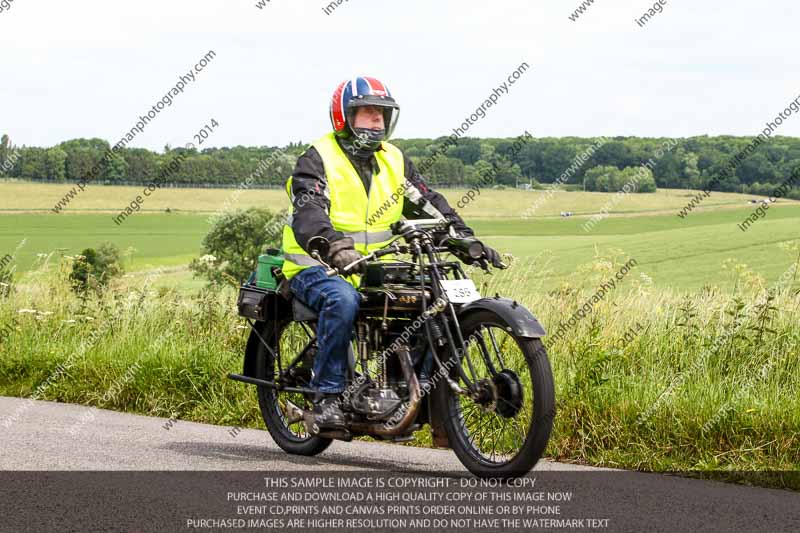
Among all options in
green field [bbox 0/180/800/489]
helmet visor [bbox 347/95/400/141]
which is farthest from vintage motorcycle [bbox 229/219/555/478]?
green field [bbox 0/180/800/489]

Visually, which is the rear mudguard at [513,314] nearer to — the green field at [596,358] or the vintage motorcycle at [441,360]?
the vintage motorcycle at [441,360]

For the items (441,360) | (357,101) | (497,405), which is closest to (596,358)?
(441,360)

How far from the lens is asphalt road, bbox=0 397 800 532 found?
536 centimetres

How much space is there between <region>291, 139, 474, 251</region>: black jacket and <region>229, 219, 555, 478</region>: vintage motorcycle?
112 millimetres

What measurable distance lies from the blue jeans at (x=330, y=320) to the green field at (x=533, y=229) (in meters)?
35.5

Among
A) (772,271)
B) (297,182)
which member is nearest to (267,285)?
(297,182)

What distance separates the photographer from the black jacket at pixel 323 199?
6500mm

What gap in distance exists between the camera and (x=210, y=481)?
6.28 meters

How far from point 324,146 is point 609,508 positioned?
279 centimetres

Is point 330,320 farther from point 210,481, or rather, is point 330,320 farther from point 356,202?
point 210,481

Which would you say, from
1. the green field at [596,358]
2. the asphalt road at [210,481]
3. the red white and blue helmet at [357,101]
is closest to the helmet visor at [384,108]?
the red white and blue helmet at [357,101]

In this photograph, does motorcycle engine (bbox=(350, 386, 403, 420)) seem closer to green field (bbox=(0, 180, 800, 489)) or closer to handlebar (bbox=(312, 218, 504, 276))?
handlebar (bbox=(312, 218, 504, 276))

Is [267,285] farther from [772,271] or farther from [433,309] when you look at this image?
[772,271]

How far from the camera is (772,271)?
41906 millimetres
